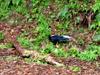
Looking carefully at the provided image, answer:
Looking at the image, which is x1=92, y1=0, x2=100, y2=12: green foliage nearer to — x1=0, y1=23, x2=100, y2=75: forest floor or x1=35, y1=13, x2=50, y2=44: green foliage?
x1=35, y1=13, x2=50, y2=44: green foliage

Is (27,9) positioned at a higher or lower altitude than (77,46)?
higher

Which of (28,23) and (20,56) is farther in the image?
(28,23)

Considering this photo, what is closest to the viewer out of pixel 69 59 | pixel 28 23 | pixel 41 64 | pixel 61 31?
pixel 41 64

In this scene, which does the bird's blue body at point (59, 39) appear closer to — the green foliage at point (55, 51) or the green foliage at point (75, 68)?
the green foliage at point (55, 51)

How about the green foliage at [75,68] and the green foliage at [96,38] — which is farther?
the green foliage at [96,38]

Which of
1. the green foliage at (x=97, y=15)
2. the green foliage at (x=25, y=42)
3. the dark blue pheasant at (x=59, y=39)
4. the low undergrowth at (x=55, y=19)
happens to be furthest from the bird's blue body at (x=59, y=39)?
the green foliage at (x=97, y=15)

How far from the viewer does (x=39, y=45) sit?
11.0 meters

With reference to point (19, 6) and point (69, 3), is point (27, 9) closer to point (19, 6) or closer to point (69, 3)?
point (19, 6)

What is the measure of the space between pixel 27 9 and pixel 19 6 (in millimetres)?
552

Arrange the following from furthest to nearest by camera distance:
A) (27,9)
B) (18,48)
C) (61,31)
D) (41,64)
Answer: (27,9)
(61,31)
(18,48)
(41,64)

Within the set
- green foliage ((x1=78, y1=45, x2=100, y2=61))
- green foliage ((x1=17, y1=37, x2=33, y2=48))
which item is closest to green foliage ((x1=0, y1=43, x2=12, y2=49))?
green foliage ((x1=17, y1=37, x2=33, y2=48))

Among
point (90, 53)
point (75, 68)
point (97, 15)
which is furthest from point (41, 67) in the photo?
point (97, 15)

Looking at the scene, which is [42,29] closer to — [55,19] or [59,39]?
[55,19]

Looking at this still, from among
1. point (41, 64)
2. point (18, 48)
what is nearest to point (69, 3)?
point (18, 48)
